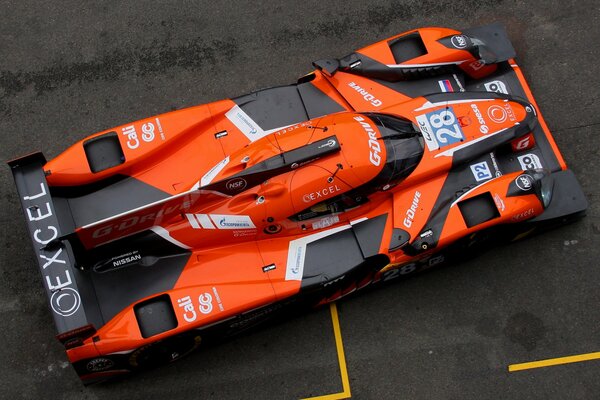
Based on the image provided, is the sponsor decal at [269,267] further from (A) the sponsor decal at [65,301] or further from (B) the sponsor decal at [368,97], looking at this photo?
(B) the sponsor decal at [368,97]

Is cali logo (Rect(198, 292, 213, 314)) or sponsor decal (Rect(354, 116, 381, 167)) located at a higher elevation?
sponsor decal (Rect(354, 116, 381, 167))

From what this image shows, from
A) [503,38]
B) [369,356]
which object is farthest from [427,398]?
[503,38]

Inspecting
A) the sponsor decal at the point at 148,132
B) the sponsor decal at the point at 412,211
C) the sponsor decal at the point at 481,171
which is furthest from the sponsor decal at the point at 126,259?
the sponsor decal at the point at 481,171

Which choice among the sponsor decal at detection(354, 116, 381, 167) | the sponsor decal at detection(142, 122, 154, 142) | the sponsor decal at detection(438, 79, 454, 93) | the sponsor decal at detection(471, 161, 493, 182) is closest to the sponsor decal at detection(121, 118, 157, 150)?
the sponsor decal at detection(142, 122, 154, 142)

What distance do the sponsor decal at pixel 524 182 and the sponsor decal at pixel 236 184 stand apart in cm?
323

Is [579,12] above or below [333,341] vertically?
above

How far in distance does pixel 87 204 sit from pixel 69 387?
7.81 ft

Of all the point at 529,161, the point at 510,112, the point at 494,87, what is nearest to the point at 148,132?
the point at 510,112

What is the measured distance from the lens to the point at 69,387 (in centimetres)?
874

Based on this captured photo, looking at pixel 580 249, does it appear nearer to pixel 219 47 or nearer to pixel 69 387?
pixel 219 47

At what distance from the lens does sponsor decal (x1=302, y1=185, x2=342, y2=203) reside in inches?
316

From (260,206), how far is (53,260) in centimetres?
232

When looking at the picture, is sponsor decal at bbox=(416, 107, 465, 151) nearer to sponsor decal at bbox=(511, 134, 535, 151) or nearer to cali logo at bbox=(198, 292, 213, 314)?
sponsor decal at bbox=(511, 134, 535, 151)

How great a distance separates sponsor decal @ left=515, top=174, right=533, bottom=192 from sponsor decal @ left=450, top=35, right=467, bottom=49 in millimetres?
1982
